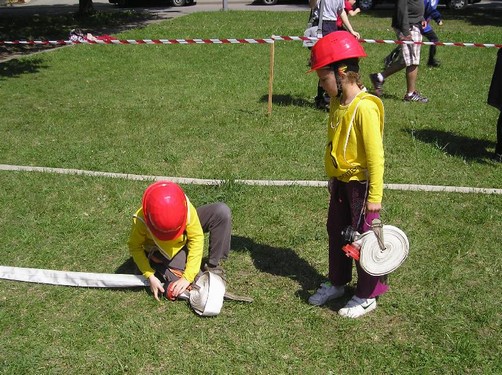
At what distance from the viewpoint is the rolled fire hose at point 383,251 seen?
10.9 ft

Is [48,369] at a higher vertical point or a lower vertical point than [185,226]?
lower

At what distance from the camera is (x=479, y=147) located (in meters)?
6.83

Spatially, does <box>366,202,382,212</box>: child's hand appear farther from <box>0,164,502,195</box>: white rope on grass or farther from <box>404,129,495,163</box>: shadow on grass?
<box>404,129,495,163</box>: shadow on grass

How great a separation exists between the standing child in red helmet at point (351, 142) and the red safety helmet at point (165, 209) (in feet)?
3.13

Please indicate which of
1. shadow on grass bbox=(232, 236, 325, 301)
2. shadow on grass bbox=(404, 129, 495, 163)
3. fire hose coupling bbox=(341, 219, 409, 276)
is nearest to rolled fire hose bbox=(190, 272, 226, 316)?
shadow on grass bbox=(232, 236, 325, 301)

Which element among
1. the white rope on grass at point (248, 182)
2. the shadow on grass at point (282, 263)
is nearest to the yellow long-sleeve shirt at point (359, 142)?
the shadow on grass at point (282, 263)

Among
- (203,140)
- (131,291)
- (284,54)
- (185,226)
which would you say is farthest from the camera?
(284,54)

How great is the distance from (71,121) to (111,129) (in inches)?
31.4

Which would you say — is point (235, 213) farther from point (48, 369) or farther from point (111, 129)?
point (111, 129)

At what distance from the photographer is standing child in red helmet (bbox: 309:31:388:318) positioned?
311 centimetres

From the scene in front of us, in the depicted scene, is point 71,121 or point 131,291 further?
point 71,121

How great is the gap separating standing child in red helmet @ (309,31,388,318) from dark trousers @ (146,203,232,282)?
0.77 meters

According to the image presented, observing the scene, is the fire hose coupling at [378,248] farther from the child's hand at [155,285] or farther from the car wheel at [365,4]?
the car wheel at [365,4]

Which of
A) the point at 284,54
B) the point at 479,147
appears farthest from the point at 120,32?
the point at 479,147
